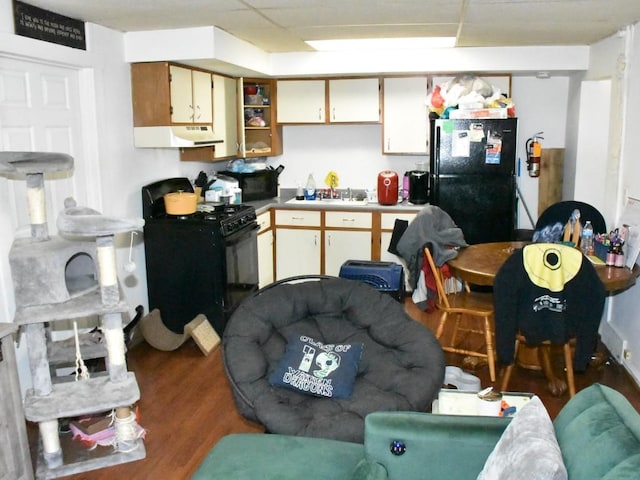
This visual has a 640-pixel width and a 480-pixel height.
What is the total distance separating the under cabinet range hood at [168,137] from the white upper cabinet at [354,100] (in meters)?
1.66

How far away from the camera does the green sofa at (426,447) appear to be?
1665 mm

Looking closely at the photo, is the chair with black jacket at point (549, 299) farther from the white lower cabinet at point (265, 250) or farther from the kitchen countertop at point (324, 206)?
the white lower cabinet at point (265, 250)


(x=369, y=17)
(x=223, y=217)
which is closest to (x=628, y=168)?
(x=369, y=17)

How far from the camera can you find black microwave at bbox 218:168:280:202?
567cm

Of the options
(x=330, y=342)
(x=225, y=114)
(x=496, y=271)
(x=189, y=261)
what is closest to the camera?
(x=330, y=342)

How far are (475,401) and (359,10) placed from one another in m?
→ 2.22

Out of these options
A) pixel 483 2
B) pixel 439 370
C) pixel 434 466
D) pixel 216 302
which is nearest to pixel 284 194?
pixel 216 302

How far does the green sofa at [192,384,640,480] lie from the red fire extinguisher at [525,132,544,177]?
3.94m

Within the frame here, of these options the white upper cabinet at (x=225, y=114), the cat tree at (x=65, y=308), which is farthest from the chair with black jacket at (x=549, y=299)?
the white upper cabinet at (x=225, y=114)

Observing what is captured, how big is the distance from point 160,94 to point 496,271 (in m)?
2.51

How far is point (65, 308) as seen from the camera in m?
2.84

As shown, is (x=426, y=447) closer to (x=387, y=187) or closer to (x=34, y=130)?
(x=34, y=130)

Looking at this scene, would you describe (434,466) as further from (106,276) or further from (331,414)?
(106,276)

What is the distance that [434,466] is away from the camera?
2.04m
